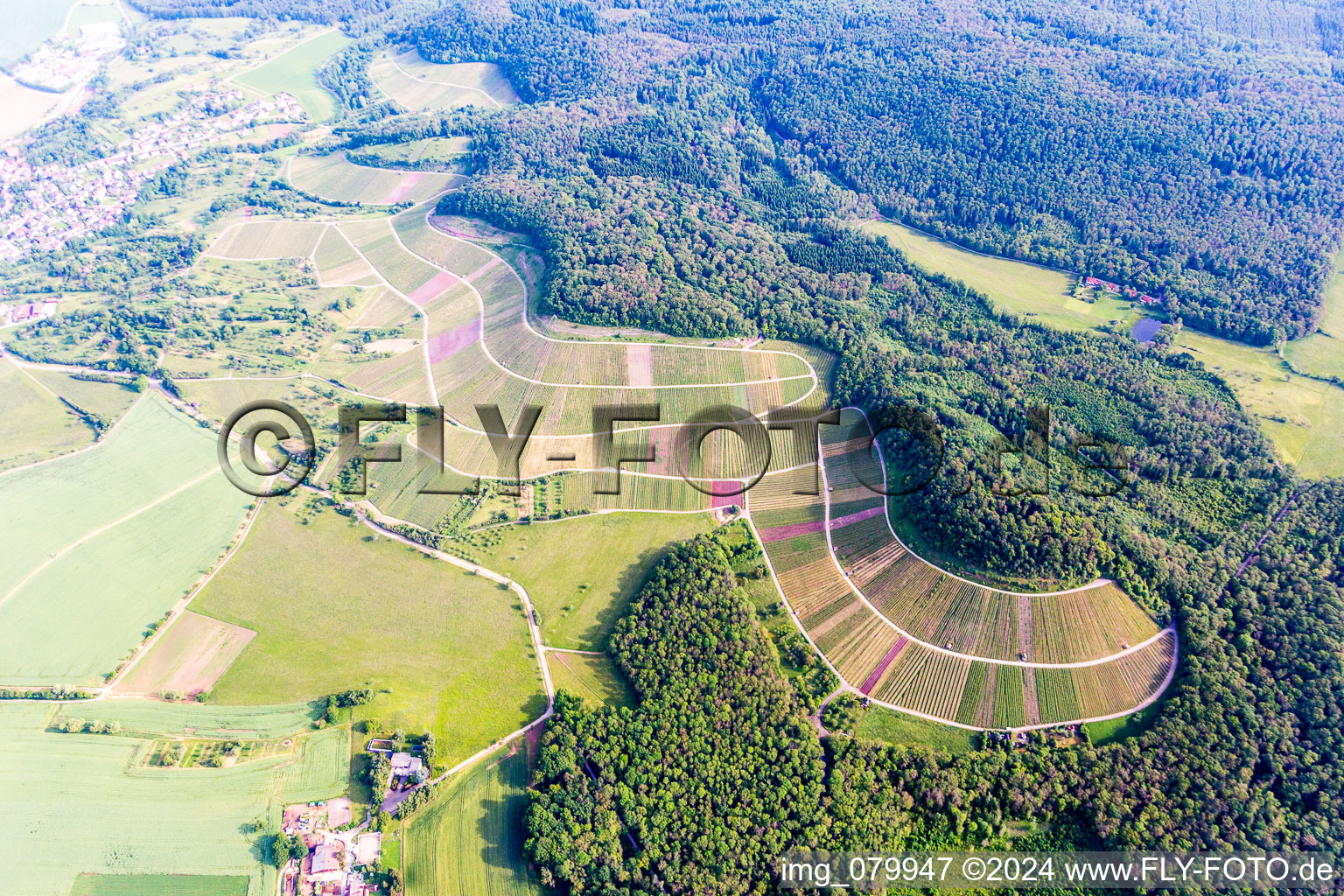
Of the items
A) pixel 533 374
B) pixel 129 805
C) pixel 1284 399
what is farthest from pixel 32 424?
pixel 1284 399

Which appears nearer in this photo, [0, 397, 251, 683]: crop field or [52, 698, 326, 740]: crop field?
[52, 698, 326, 740]: crop field

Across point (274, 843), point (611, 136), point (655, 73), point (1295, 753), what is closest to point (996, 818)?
point (1295, 753)

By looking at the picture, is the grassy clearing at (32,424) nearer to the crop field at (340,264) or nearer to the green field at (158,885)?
the crop field at (340,264)

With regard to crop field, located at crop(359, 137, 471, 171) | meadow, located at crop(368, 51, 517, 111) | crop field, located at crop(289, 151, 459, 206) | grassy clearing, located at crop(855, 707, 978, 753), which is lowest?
grassy clearing, located at crop(855, 707, 978, 753)

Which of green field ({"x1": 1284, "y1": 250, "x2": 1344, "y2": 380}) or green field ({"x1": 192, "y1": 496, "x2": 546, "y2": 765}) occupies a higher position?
green field ({"x1": 1284, "y1": 250, "x2": 1344, "y2": 380})

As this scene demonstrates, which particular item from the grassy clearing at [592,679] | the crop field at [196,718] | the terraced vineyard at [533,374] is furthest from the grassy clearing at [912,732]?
the crop field at [196,718]

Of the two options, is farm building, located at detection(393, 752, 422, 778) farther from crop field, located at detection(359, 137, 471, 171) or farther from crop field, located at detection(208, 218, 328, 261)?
crop field, located at detection(359, 137, 471, 171)

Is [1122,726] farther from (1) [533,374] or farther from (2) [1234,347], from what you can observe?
(1) [533,374]

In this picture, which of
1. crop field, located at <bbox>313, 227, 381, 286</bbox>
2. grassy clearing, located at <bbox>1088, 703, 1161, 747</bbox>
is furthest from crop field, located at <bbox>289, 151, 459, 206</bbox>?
grassy clearing, located at <bbox>1088, 703, 1161, 747</bbox>
